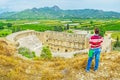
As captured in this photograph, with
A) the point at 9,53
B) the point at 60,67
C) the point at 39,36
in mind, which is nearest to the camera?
the point at 60,67

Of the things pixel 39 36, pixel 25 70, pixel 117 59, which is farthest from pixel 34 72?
pixel 39 36

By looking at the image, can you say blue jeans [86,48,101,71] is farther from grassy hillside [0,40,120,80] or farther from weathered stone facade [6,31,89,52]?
weathered stone facade [6,31,89,52]

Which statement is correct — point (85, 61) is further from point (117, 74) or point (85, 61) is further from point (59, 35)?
point (59, 35)

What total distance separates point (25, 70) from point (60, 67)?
2.30 metres

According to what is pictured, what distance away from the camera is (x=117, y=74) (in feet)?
52.5

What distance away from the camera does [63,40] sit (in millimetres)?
70750

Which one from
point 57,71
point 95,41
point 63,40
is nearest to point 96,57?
point 95,41

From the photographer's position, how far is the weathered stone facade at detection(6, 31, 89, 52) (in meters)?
65.1

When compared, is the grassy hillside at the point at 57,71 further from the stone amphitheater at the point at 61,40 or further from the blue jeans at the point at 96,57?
the stone amphitheater at the point at 61,40

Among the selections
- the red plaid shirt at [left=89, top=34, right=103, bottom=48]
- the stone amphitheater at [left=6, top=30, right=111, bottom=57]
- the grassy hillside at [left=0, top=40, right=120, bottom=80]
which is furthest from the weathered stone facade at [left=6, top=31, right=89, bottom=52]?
the red plaid shirt at [left=89, top=34, right=103, bottom=48]

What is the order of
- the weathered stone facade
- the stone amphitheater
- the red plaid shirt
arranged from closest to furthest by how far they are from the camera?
the red plaid shirt
the stone amphitheater
the weathered stone facade

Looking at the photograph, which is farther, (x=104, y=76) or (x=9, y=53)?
(x=9, y=53)

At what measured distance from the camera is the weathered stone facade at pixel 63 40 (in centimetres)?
6512

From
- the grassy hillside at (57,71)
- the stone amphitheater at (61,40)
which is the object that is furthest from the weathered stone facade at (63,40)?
the grassy hillside at (57,71)
